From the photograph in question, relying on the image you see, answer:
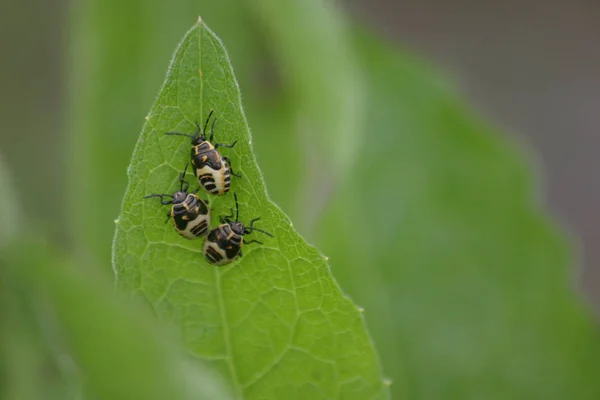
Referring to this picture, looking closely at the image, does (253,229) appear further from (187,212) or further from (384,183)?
(384,183)

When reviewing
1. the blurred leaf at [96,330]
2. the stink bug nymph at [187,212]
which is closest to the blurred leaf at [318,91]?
the stink bug nymph at [187,212]

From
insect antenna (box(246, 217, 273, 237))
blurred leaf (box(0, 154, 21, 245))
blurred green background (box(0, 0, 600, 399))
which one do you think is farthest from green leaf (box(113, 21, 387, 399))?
blurred green background (box(0, 0, 600, 399))

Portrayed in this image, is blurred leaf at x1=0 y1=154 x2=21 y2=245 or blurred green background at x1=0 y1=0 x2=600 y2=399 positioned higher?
blurred green background at x1=0 y1=0 x2=600 y2=399

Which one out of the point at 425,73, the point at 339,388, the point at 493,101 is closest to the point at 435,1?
the point at 493,101

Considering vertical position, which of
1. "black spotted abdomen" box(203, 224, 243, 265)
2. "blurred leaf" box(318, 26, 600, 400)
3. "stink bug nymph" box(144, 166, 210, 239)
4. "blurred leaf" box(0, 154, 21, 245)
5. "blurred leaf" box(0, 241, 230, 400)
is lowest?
"blurred leaf" box(0, 241, 230, 400)

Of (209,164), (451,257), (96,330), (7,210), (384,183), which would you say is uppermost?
(384,183)

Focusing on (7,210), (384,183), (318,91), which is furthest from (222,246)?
(384,183)

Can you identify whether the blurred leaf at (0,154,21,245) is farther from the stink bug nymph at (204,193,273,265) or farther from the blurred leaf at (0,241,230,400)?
the stink bug nymph at (204,193,273,265)
